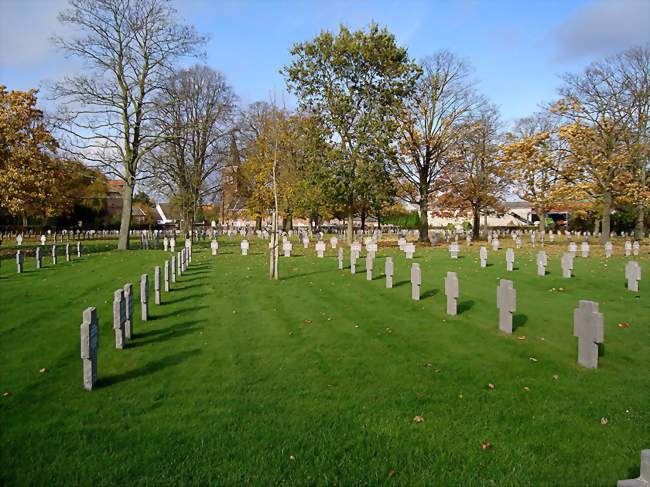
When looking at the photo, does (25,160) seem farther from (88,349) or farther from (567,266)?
(567,266)

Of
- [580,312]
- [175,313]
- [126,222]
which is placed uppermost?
[126,222]

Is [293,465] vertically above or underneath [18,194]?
underneath

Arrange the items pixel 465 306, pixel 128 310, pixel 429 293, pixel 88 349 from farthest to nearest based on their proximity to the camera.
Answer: pixel 429 293 → pixel 465 306 → pixel 128 310 → pixel 88 349

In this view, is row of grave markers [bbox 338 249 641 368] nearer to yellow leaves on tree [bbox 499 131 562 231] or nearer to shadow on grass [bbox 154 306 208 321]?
shadow on grass [bbox 154 306 208 321]

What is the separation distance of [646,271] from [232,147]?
3846 centimetres

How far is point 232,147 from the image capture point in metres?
49.0

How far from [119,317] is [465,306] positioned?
7.91m

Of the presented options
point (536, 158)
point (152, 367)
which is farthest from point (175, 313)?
point (536, 158)

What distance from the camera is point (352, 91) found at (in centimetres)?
3297

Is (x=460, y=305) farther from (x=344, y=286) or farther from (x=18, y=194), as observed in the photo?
(x=18, y=194)

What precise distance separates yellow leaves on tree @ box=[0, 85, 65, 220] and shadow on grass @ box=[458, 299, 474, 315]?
25.6m

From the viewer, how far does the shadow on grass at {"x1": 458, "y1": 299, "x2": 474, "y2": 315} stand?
11688mm

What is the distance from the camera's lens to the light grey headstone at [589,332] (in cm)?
721

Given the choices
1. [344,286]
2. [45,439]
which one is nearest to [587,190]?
[344,286]
